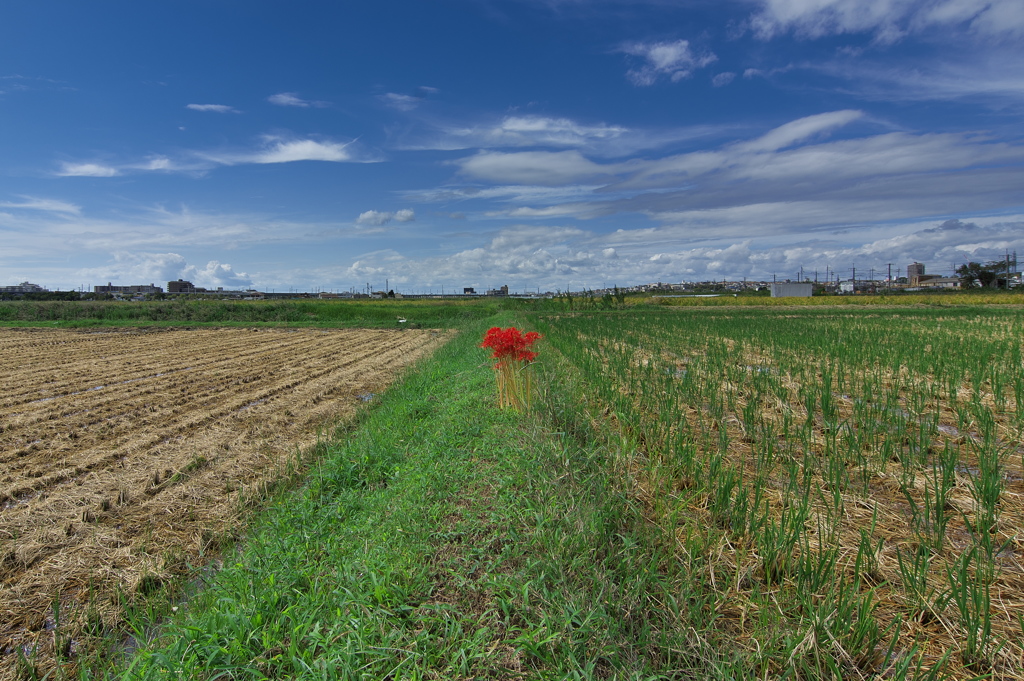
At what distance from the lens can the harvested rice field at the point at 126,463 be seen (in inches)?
128

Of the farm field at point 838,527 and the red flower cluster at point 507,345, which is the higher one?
the red flower cluster at point 507,345

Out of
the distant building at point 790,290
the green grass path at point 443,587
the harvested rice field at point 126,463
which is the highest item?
the distant building at point 790,290

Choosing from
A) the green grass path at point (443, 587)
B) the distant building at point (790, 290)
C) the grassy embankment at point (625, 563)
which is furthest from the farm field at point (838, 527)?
the distant building at point (790, 290)

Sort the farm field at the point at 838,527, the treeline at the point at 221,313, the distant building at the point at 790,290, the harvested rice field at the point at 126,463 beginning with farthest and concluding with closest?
the distant building at the point at 790,290 < the treeline at the point at 221,313 < the harvested rice field at the point at 126,463 < the farm field at the point at 838,527

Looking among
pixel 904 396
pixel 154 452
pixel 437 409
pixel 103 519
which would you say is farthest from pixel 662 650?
pixel 154 452

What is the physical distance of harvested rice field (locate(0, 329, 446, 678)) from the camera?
324cm

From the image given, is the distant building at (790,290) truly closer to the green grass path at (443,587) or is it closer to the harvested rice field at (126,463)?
the harvested rice field at (126,463)

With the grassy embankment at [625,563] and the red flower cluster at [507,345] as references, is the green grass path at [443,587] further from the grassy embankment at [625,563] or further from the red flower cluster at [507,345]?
the red flower cluster at [507,345]

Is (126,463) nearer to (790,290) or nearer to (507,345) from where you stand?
(507,345)

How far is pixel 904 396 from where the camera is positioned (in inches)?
239

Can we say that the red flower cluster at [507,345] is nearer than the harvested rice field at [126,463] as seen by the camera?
A: No

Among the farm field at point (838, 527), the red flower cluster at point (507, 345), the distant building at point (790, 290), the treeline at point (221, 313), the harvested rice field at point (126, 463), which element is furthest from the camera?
the distant building at point (790, 290)

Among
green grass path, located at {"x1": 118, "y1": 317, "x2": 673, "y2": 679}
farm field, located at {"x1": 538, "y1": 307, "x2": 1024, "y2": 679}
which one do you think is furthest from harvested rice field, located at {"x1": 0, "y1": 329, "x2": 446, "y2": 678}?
farm field, located at {"x1": 538, "y1": 307, "x2": 1024, "y2": 679}

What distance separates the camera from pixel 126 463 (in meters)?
5.52
